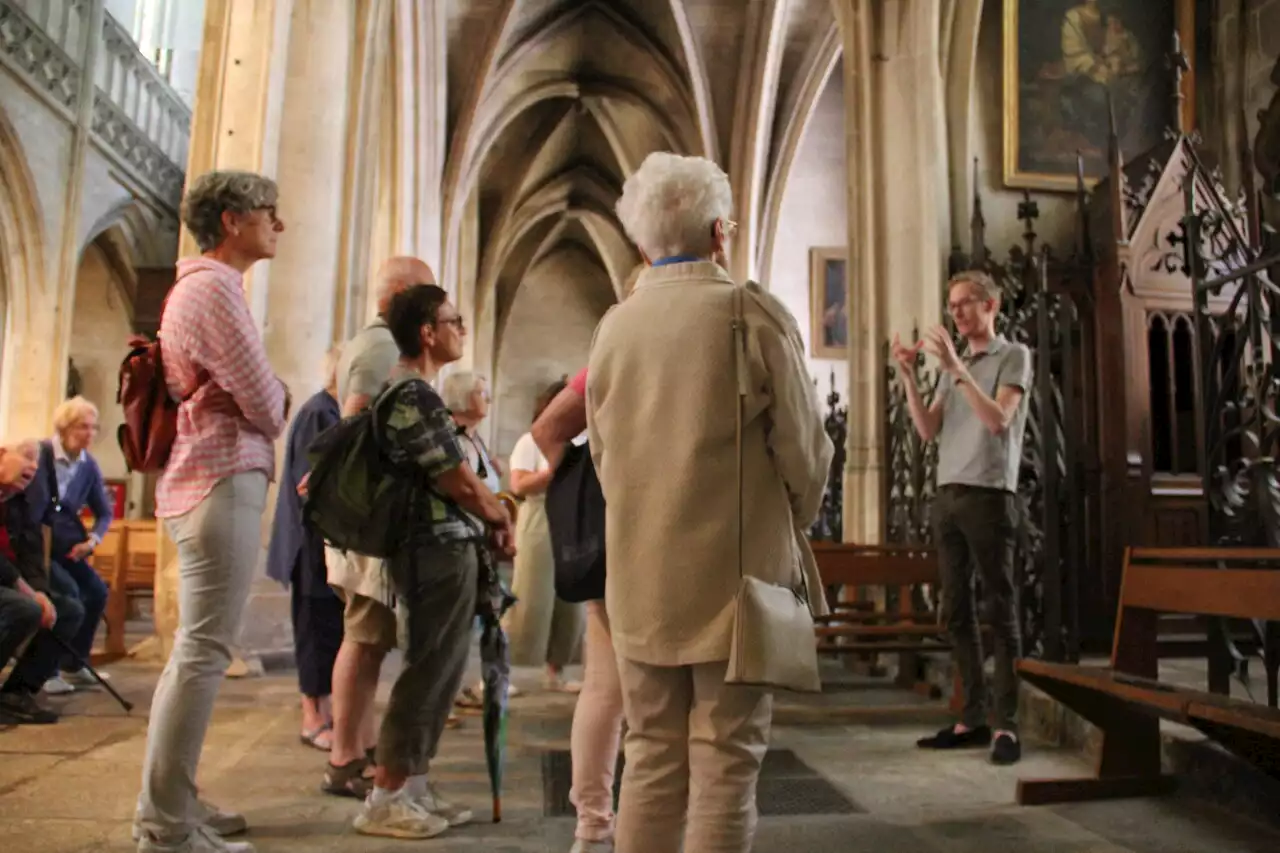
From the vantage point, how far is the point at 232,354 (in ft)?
7.14

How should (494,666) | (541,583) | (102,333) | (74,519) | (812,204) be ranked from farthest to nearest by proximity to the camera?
(102,333)
(812,204)
(541,583)
(74,519)
(494,666)

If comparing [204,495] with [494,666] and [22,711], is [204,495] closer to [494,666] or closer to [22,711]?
[494,666]

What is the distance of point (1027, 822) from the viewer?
257cm

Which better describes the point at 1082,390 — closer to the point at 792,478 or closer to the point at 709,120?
the point at 792,478

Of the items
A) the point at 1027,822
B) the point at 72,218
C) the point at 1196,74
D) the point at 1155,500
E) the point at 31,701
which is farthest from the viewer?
the point at 72,218

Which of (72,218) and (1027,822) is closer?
(1027,822)

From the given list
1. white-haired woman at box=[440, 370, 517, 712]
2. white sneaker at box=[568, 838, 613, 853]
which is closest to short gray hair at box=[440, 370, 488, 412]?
white-haired woman at box=[440, 370, 517, 712]

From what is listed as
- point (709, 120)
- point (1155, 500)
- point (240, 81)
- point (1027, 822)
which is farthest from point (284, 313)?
point (709, 120)

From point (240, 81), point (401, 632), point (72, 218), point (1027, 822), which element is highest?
point (72, 218)

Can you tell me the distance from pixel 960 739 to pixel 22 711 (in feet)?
10.9

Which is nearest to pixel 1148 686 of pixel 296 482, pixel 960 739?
pixel 960 739

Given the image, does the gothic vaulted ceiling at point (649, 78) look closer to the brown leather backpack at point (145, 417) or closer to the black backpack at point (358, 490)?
the black backpack at point (358, 490)

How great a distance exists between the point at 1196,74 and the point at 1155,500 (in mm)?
4341

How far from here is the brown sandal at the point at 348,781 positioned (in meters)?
2.73
